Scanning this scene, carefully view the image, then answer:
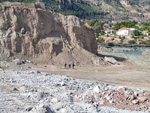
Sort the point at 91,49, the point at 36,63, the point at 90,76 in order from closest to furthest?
the point at 90,76 → the point at 36,63 → the point at 91,49

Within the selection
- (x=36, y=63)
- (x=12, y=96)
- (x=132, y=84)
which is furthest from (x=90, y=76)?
(x=12, y=96)

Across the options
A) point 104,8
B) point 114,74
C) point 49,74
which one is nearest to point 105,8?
point 104,8

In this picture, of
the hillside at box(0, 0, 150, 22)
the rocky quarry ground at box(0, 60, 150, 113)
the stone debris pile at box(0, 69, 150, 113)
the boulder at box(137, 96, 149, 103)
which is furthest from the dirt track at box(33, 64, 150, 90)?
the hillside at box(0, 0, 150, 22)

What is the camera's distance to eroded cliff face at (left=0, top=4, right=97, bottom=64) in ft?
90.6

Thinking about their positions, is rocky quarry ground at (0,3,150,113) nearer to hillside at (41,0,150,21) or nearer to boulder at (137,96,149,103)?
boulder at (137,96,149,103)

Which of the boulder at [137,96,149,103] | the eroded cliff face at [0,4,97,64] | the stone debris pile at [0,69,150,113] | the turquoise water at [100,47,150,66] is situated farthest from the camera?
the turquoise water at [100,47,150,66]

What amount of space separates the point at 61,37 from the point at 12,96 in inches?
630

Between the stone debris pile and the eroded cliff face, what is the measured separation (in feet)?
31.8

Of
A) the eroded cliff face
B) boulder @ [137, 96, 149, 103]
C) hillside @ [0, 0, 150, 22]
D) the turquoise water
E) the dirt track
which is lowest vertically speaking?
the dirt track

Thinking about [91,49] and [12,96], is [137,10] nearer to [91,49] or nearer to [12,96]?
[91,49]

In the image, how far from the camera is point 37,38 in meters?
28.7

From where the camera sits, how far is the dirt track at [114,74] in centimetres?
2334

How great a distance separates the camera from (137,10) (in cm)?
17575

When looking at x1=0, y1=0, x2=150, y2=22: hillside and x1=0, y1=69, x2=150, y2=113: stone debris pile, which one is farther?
Result: x1=0, y1=0, x2=150, y2=22: hillside
